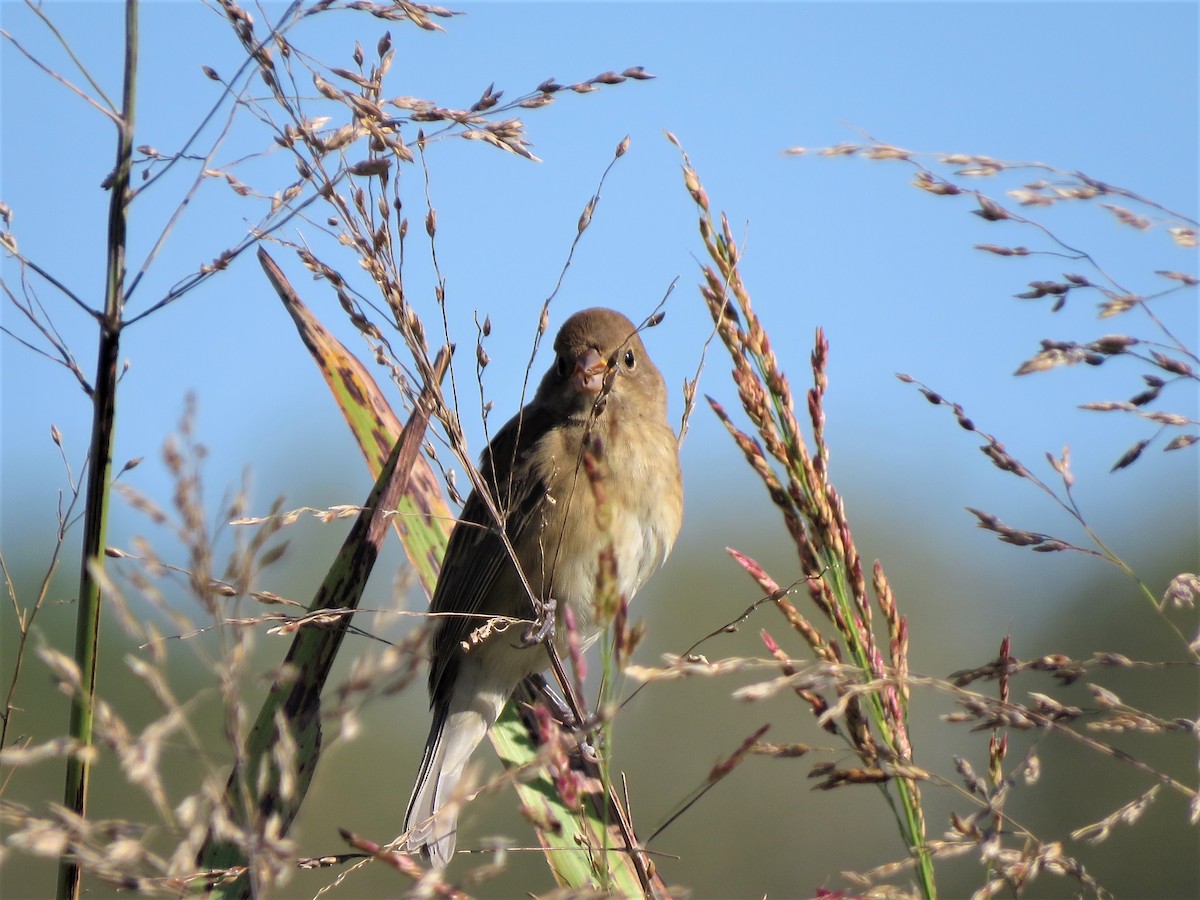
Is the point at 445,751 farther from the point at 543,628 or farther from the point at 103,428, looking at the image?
the point at 103,428

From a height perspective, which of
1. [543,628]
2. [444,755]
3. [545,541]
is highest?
[545,541]

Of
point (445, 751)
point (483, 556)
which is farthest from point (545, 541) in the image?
point (445, 751)

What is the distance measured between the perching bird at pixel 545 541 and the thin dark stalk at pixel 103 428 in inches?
83.9

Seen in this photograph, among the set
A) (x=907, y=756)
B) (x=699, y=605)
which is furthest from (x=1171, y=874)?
(x=907, y=756)

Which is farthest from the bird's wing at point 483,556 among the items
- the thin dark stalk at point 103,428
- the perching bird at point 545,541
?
the thin dark stalk at point 103,428

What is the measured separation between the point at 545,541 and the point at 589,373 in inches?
23.3

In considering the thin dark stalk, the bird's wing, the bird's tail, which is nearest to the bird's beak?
the bird's wing

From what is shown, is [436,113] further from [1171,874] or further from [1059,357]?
[1171,874]

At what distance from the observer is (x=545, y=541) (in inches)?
154

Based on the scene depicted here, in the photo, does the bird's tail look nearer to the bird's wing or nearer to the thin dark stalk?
the bird's wing

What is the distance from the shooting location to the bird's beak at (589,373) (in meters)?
3.99

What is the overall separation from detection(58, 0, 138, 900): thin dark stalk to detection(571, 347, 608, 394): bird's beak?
239cm

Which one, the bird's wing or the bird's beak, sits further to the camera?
the bird's beak

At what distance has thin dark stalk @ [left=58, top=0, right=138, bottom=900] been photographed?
1560 millimetres
